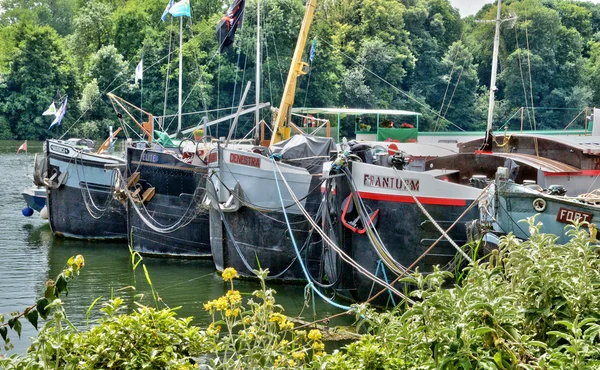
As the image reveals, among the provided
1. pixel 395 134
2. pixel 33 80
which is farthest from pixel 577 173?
pixel 33 80

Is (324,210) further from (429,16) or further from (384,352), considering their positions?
(429,16)

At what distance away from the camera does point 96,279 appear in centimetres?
1784

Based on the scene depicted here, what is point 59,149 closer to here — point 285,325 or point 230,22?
point 230,22

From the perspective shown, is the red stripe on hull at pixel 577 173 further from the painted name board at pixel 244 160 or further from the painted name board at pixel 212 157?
the painted name board at pixel 212 157

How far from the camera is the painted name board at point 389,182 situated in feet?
41.7

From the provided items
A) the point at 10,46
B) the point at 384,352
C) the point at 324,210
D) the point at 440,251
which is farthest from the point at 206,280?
the point at 10,46

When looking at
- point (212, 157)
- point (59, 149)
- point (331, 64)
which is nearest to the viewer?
point (212, 157)

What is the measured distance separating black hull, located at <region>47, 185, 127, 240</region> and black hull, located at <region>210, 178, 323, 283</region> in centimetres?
602

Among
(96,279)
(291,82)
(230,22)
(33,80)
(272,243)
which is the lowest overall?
(96,279)

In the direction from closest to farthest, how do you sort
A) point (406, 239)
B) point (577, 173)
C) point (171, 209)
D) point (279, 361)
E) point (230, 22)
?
point (279, 361), point (406, 239), point (577, 173), point (171, 209), point (230, 22)

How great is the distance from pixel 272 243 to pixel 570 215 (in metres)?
6.65

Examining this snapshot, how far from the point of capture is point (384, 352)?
19.6ft

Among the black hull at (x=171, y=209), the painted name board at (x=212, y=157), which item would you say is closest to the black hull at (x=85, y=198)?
the black hull at (x=171, y=209)

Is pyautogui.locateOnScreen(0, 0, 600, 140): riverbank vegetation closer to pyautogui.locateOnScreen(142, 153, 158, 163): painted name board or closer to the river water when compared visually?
the river water
